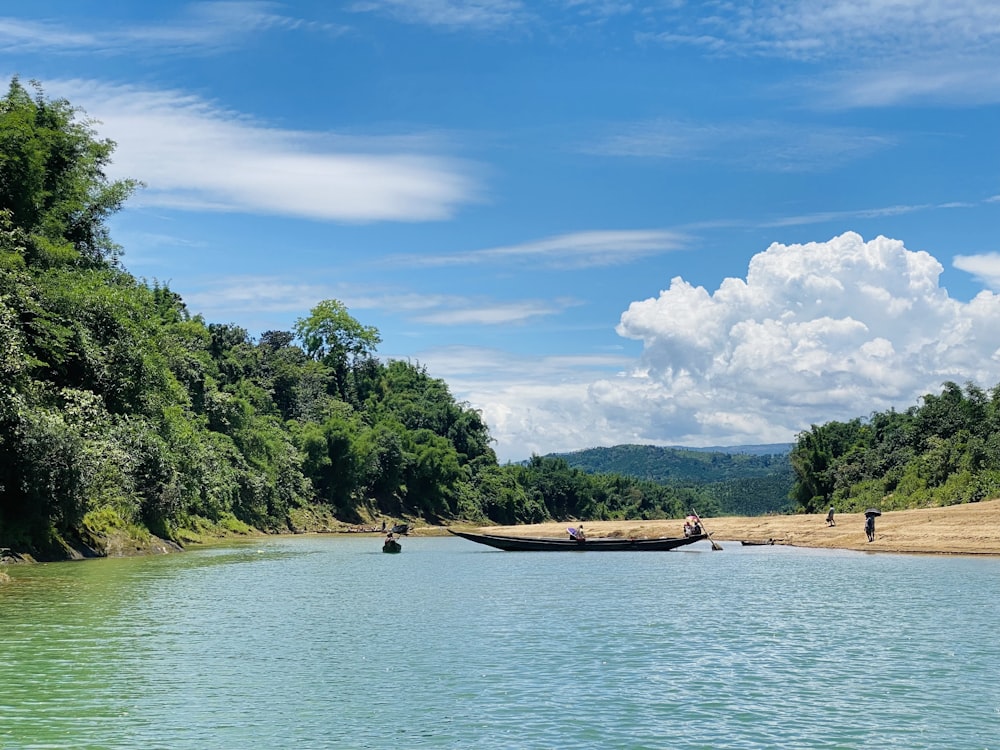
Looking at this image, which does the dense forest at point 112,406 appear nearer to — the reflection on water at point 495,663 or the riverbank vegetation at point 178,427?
the riverbank vegetation at point 178,427

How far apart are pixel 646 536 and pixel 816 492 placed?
37.1 meters

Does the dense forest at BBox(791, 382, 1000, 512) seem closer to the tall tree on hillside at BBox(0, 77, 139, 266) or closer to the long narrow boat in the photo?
the long narrow boat

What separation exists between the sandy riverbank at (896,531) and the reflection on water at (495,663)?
1137 centimetres

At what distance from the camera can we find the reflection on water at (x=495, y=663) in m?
14.5

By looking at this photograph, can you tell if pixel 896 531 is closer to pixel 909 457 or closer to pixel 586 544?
→ pixel 586 544

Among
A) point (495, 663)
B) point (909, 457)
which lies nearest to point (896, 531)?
point (909, 457)

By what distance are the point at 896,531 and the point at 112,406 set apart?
41846 millimetres

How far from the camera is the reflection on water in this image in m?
14.5

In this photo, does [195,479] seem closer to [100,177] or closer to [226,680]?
[100,177]

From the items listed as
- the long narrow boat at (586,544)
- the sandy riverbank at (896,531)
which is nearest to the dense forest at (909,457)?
the sandy riverbank at (896,531)

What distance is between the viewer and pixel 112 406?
161 feet

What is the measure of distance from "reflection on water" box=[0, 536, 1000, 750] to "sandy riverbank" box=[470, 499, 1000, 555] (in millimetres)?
11374

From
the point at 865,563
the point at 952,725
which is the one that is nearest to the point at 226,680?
the point at 952,725

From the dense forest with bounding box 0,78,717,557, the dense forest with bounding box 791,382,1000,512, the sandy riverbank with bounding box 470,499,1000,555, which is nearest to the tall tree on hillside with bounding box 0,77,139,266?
the dense forest with bounding box 0,78,717,557
